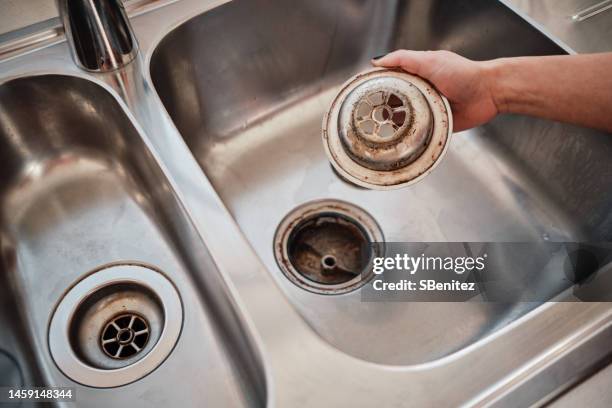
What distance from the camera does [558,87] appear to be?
1.91 feet

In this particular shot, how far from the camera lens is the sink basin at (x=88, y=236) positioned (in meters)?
0.56

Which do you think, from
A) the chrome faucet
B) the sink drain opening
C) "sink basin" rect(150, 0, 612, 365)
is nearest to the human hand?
"sink basin" rect(150, 0, 612, 365)

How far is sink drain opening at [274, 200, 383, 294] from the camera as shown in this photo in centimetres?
72

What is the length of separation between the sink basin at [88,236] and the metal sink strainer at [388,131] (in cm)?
21

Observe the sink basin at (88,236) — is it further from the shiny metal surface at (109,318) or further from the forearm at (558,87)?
the forearm at (558,87)

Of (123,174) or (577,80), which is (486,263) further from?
(123,174)

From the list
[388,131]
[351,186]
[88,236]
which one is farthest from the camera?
[351,186]

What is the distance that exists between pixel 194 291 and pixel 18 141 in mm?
352

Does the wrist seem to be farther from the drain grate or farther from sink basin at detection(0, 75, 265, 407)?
the drain grate

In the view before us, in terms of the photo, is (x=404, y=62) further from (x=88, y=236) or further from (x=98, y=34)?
(x=88, y=236)

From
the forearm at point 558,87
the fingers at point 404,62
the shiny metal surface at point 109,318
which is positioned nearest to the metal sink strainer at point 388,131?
the fingers at point 404,62

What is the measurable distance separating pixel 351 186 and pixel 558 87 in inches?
13.4

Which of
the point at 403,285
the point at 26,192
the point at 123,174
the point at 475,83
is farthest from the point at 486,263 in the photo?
the point at 26,192

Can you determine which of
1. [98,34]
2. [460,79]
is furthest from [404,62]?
[98,34]
